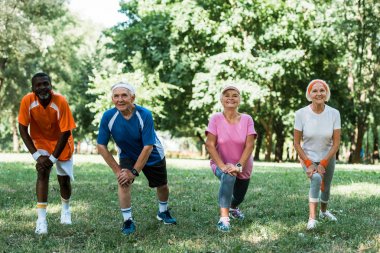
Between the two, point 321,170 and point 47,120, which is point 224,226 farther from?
point 47,120

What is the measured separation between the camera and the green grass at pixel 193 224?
5.33 metres

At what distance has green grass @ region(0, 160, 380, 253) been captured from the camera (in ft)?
17.5

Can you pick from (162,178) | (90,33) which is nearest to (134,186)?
(162,178)

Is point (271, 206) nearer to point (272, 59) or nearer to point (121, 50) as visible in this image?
point (272, 59)

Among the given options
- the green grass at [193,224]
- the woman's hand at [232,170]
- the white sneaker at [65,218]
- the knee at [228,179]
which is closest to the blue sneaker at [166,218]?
the green grass at [193,224]

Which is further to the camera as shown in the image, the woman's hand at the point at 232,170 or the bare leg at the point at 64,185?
the bare leg at the point at 64,185

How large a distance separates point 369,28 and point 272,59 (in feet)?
24.6

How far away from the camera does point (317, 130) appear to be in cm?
642

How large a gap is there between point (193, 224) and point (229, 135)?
133 centimetres

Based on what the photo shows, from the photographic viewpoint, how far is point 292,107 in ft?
105

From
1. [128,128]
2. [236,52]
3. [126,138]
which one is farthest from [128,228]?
[236,52]

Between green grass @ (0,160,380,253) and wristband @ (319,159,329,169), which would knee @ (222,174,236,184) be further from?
wristband @ (319,159,329,169)

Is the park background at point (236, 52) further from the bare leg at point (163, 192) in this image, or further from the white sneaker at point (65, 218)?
the white sneaker at point (65, 218)

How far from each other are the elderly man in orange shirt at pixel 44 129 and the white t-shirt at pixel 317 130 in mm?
3088
